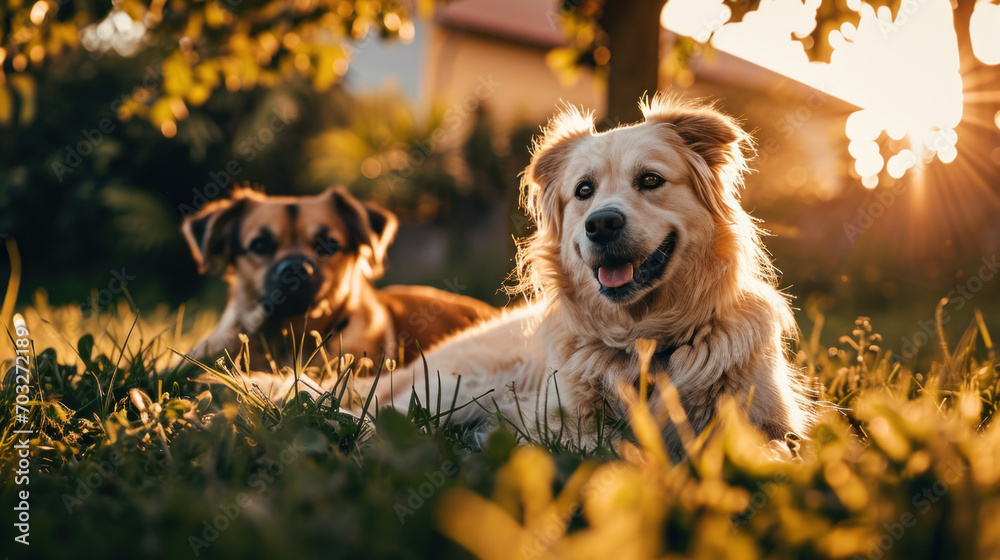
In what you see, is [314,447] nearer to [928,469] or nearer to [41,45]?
[928,469]

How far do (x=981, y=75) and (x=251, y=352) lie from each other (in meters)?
5.85

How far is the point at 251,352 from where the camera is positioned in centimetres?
380

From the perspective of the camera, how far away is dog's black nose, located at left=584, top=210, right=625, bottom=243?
7.45 feet

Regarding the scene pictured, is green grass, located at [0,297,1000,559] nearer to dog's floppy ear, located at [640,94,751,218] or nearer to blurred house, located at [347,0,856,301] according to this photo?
dog's floppy ear, located at [640,94,751,218]

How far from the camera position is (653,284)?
238 centimetres

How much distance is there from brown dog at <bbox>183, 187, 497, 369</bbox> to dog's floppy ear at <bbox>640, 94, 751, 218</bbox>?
79.1 inches

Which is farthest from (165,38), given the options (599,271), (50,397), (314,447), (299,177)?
(299,177)

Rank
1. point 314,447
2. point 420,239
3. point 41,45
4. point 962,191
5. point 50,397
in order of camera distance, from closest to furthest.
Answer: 1. point 314,447
2. point 50,397
3. point 41,45
4. point 962,191
5. point 420,239

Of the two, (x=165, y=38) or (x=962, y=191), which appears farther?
(x=962, y=191)

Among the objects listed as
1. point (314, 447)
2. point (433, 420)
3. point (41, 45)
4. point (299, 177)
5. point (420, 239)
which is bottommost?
point (420, 239)

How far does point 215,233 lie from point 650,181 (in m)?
2.80

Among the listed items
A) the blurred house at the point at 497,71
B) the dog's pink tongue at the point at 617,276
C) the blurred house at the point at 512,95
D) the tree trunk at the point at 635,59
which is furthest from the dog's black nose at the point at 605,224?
the blurred house at the point at 497,71

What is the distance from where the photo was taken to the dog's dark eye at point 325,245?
388cm

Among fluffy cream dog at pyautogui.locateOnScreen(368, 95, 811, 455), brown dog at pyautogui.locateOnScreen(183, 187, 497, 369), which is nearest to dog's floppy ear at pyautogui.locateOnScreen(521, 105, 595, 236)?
fluffy cream dog at pyautogui.locateOnScreen(368, 95, 811, 455)
